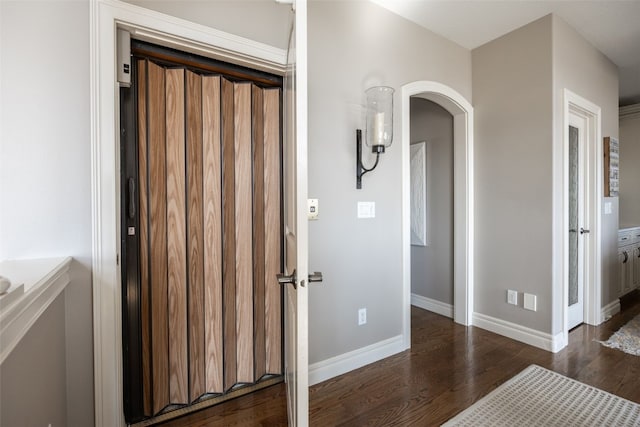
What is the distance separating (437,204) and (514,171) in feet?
2.63

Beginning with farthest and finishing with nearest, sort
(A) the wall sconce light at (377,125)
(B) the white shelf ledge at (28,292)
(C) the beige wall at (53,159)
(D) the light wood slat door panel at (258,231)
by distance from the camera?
(A) the wall sconce light at (377,125)
(D) the light wood slat door panel at (258,231)
(C) the beige wall at (53,159)
(B) the white shelf ledge at (28,292)

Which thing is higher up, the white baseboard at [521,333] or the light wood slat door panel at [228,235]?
the light wood slat door panel at [228,235]

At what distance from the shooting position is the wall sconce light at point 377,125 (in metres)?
1.98

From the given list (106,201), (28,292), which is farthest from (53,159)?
(28,292)

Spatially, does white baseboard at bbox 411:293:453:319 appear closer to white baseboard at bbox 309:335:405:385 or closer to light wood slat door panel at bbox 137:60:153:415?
white baseboard at bbox 309:335:405:385

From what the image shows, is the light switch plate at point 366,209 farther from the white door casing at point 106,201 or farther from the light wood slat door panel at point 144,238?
the white door casing at point 106,201

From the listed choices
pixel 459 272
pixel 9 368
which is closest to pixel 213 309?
pixel 9 368

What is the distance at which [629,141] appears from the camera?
428cm

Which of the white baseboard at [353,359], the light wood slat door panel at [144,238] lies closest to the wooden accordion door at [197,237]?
the light wood slat door panel at [144,238]

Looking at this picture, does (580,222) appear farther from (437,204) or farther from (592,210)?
(437,204)

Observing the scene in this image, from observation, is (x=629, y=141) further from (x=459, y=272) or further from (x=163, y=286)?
(x=163, y=286)

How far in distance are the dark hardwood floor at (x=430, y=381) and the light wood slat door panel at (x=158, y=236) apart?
0.93 ft

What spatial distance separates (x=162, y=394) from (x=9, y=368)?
102cm

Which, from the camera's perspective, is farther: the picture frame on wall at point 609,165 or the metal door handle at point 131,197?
the picture frame on wall at point 609,165
